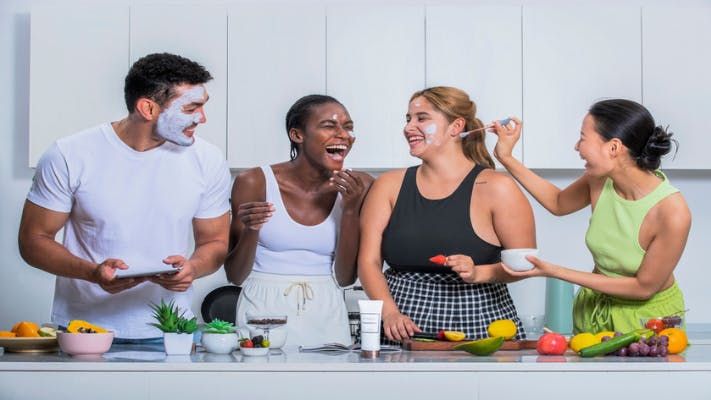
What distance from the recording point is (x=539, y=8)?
13.1 ft

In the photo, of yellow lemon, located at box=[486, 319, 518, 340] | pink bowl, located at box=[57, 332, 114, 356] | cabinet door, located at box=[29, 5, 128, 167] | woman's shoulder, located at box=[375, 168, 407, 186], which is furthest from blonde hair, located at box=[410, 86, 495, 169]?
cabinet door, located at box=[29, 5, 128, 167]

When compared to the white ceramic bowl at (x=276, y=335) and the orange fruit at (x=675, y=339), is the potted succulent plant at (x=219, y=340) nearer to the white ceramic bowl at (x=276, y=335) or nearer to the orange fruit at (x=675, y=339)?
the white ceramic bowl at (x=276, y=335)

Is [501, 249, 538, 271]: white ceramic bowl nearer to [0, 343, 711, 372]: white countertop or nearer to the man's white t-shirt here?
[0, 343, 711, 372]: white countertop

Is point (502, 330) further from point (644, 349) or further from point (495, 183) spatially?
point (495, 183)

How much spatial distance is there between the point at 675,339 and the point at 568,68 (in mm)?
1885

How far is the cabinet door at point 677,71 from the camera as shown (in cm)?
399

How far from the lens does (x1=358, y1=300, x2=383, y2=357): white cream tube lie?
223 centimetres

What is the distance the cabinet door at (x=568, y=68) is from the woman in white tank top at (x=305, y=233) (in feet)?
4.03

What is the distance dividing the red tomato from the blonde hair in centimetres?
73

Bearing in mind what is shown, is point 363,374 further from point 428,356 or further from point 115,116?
point 115,116

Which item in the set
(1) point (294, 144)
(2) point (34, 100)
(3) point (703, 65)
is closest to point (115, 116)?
(2) point (34, 100)

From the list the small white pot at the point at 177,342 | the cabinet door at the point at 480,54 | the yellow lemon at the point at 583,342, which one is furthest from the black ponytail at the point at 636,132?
the cabinet door at the point at 480,54

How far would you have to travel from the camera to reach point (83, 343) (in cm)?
221

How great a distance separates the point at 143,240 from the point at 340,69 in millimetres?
1554
